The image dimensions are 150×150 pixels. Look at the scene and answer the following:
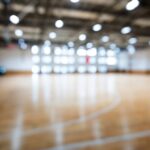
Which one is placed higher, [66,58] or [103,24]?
[103,24]

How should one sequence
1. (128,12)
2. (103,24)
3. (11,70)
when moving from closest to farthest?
1. (128,12)
2. (103,24)
3. (11,70)

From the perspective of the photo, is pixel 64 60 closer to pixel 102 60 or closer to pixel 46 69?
pixel 46 69

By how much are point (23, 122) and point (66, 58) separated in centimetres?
2528

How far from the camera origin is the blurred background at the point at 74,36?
10.9 m

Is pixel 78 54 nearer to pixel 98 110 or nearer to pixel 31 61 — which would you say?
pixel 31 61

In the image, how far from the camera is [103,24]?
47.3 ft

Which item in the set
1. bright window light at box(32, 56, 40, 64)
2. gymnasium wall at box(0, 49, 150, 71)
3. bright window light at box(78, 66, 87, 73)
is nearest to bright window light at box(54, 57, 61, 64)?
bright window light at box(32, 56, 40, 64)

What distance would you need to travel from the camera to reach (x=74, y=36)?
20.7 meters

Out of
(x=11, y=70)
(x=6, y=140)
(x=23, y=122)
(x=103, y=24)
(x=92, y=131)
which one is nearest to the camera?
(x=6, y=140)

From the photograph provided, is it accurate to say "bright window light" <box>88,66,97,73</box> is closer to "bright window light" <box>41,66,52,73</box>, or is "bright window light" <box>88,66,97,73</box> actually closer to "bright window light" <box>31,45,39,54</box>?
"bright window light" <box>41,66,52,73</box>

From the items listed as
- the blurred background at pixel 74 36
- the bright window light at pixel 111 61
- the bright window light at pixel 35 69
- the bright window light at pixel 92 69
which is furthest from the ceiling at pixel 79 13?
the bright window light at pixel 111 61

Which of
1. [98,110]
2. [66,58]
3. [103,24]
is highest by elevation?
[103,24]

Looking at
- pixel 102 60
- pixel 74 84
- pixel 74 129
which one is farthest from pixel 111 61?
pixel 74 129

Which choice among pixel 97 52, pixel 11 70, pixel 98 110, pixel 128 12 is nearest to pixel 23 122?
pixel 98 110
